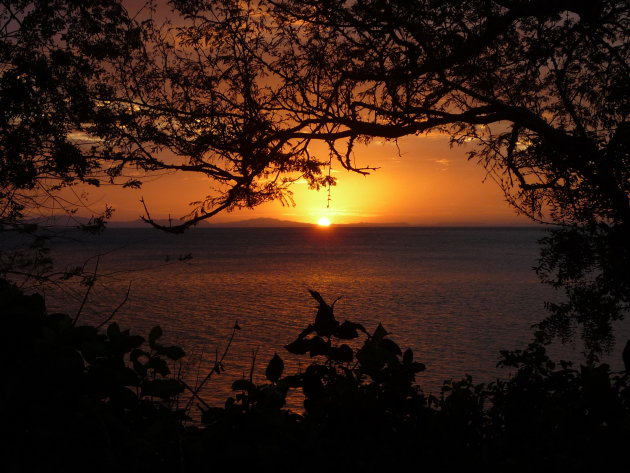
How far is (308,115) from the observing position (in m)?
9.40

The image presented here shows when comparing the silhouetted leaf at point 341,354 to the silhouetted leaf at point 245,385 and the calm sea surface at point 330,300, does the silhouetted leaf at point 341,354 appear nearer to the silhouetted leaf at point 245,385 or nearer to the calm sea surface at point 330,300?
the silhouetted leaf at point 245,385

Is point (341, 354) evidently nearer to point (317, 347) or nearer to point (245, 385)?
point (317, 347)

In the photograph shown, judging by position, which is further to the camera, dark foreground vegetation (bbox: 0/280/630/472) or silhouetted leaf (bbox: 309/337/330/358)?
silhouetted leaf (bbox: 309/337/330/358)

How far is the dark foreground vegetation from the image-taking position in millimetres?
2178

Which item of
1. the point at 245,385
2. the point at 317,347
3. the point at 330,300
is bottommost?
the point at 330,300

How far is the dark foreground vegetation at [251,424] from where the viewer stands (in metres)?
2.18

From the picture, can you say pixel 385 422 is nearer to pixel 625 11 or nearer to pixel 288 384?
pixel 288 384

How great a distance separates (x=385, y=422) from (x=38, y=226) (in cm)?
809

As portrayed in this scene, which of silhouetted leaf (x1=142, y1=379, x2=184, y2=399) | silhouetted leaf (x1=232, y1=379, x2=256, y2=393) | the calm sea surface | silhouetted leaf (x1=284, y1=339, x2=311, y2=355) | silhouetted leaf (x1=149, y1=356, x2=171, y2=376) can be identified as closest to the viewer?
silhouetted leaf (x1=142, y1=379, x2=184, y2=399)

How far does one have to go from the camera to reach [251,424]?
2311mm

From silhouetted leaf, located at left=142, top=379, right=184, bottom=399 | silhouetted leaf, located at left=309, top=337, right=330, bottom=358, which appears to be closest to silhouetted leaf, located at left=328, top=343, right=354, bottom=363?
silhouetted leaf, located at left=309, top=337, right=330, bottom=358

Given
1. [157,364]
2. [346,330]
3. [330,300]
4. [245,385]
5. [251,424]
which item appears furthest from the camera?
[330,300]

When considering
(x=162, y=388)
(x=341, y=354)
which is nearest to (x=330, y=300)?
(x=341, y=354)

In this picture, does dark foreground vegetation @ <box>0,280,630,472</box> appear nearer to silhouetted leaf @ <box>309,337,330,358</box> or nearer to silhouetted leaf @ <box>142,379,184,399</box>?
silhouetted leaf @ <box>142,379,184,399</box>
